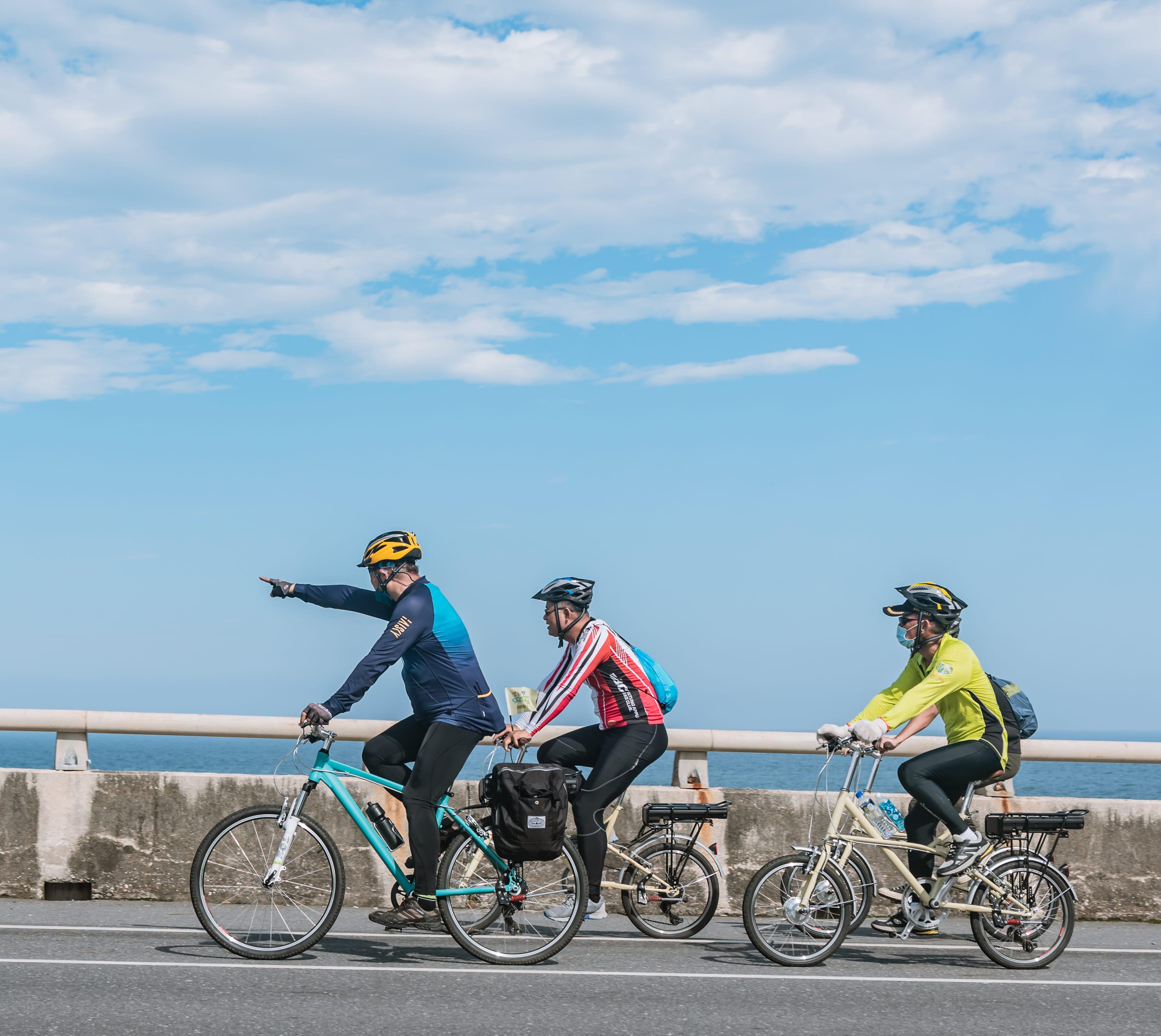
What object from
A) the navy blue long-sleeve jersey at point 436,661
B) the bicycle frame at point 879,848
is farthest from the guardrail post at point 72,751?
the bicycle frame at point 879,848

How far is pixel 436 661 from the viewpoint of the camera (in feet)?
24.1

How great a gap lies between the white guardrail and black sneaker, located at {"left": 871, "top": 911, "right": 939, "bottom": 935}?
116 cm

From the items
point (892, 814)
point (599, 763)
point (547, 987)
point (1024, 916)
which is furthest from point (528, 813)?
point (1024, 916)

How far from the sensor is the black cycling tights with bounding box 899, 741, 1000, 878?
7461mm

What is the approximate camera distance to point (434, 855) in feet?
23.5

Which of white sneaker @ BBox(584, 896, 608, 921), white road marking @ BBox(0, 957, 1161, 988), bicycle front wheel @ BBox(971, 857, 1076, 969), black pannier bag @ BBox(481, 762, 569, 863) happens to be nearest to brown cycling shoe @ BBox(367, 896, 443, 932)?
white road marking @ BBox(0, 957, 1161, 988)

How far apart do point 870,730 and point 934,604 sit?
0.88 meters

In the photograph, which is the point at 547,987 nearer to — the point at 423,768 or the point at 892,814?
the point at 423,768

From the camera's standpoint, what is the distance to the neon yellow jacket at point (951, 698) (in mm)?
7418

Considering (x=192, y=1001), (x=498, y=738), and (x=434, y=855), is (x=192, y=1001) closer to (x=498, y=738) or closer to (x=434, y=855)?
(x=434, y=855)

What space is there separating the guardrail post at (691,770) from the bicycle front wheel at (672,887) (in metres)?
0.92

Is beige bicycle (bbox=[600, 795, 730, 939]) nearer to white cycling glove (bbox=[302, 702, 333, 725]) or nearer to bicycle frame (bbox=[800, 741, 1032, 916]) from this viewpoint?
bicycle frame (bbox=[800, 741, 1032, 916])

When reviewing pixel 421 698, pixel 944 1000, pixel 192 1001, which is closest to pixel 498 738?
pixel 421 698

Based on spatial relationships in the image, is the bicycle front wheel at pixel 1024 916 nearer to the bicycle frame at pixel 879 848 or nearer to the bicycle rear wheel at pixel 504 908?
the bicycle frame at pixel 879 848
